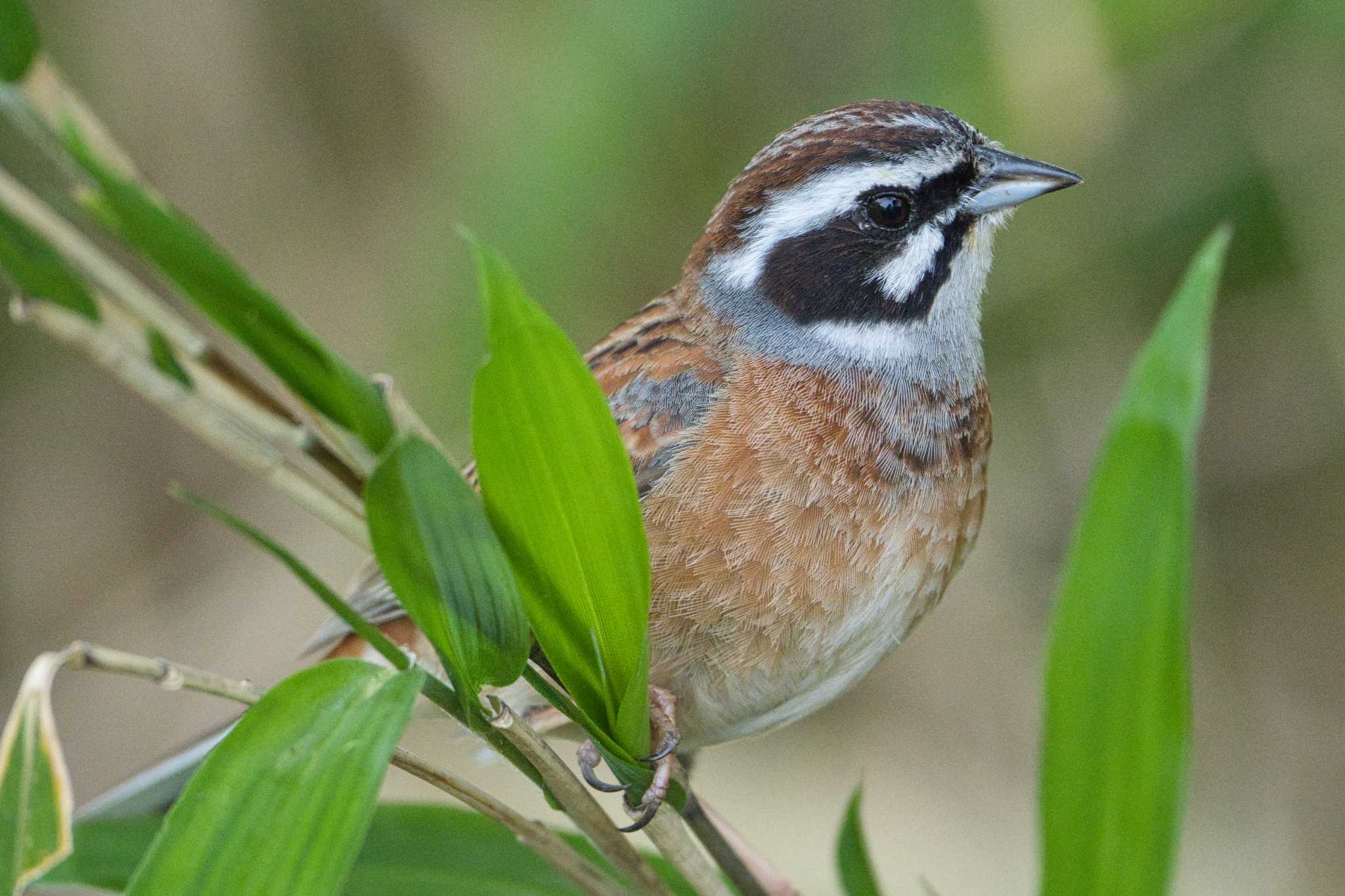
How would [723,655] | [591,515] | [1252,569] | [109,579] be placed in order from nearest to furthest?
1. [591,515]
2. [723,655]
3. [1252,569]
4. [109,579]

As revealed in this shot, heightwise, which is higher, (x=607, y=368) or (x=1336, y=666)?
(x=607, y=368)

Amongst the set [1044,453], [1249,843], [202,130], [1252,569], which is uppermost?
[202,130]

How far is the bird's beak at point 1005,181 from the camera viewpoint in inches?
79.4

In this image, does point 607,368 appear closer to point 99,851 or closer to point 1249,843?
point 99,851

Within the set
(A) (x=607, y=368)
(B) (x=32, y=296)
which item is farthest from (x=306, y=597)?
(B) (x=32, y=296)

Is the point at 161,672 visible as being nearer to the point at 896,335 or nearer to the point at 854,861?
the point at 854,861

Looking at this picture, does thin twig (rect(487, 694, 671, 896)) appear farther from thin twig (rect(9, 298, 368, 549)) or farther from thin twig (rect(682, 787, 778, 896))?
thin twig (rect(9, 298, 368, 549))

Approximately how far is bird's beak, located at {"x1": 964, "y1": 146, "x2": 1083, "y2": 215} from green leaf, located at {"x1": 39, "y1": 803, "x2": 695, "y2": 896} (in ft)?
3.58

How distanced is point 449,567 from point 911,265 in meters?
1.17

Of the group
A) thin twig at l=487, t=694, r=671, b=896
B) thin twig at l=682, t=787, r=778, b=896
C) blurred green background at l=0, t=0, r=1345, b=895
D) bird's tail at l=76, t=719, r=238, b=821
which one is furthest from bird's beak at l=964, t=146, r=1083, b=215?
bird's tail at l=76, t=719, r=238, b=821

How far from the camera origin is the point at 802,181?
2064 mm

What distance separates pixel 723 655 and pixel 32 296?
3.38 feet

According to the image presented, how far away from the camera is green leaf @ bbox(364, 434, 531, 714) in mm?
1105

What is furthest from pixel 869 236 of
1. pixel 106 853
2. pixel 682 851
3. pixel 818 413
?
pixel 106 853
